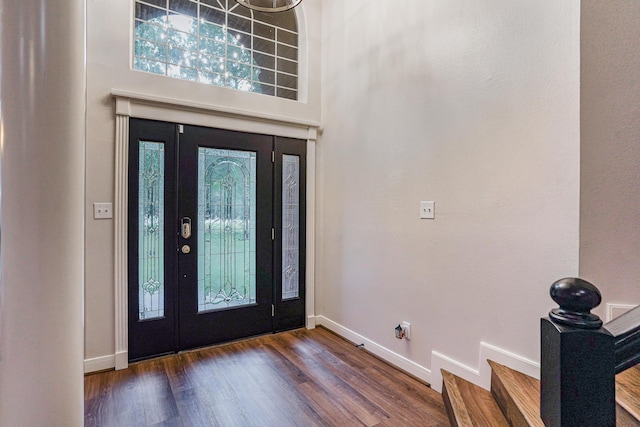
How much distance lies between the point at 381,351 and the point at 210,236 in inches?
70.7

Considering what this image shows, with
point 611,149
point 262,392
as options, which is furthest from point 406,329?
point 611,149

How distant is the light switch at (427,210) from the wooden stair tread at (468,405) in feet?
3.47

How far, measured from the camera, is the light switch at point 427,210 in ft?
7.30

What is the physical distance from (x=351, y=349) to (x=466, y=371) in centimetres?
109

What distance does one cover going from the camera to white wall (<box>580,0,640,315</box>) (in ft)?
4.60

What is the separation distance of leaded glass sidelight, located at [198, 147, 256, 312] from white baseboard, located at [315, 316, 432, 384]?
0.86 meters

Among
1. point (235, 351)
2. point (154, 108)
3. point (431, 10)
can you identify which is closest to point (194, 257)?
point (235, 351)

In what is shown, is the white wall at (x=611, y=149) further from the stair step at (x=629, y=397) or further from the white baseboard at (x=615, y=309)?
the stair step at (x=629, y=397)

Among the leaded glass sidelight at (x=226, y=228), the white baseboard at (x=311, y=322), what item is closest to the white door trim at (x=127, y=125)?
the leaded glass sidelight at (x=226, y=228)

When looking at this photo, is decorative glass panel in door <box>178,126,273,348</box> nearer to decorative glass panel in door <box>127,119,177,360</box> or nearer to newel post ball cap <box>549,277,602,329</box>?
decorative glass panel in door <box>127,119,177,360</box>

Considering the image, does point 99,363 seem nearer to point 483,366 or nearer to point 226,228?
point 226,228

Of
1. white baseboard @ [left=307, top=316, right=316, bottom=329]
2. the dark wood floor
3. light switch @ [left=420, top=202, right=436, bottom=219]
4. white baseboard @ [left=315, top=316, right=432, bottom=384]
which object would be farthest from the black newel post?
white baseboard @ [left=307, top=316, right=316, bottom=329]

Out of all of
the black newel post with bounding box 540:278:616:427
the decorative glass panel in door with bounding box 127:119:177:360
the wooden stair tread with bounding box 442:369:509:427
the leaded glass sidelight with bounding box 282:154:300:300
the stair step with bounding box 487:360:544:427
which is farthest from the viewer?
the leaded glass sidelight with bounding box 282:154:300:300

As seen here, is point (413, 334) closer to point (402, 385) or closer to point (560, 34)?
point (402, 385)
